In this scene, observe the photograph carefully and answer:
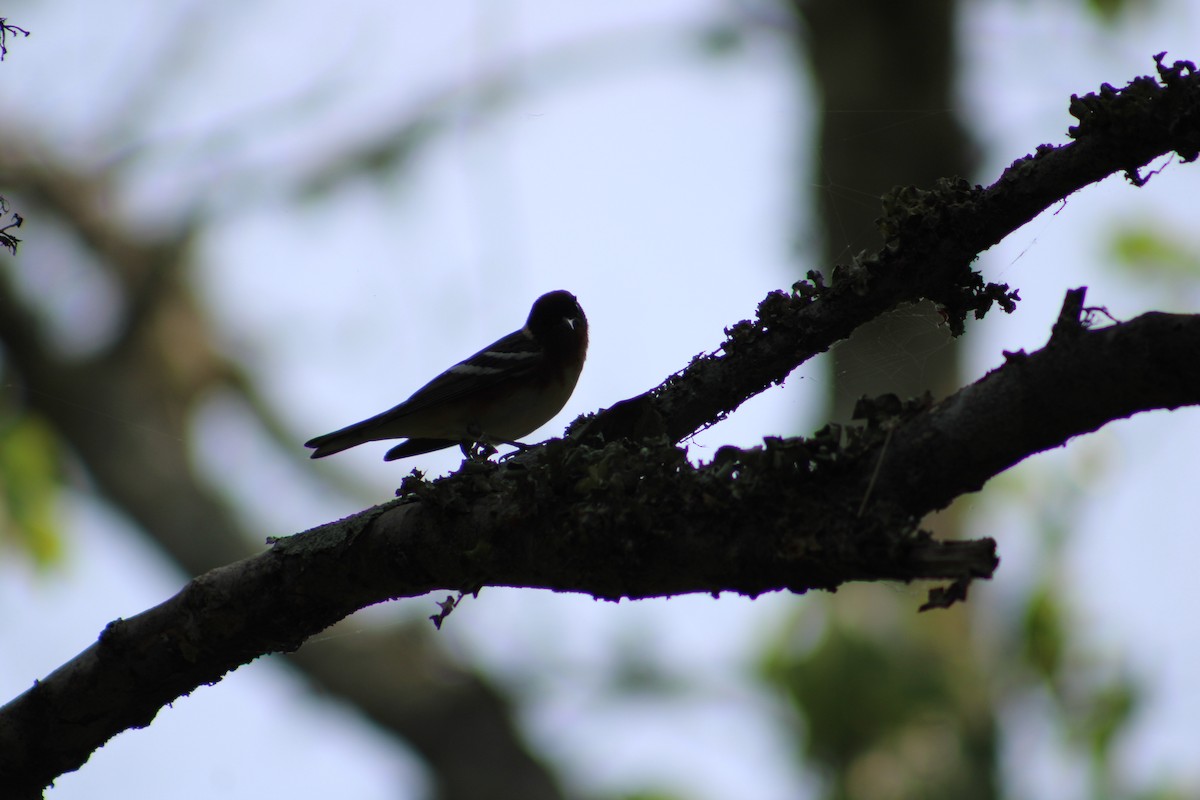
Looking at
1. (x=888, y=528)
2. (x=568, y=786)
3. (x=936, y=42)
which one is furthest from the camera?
(x=568, y=786)

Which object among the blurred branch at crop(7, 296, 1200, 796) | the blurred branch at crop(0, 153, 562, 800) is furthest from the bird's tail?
the blurred branch at crop(0, 153, 562, 800)

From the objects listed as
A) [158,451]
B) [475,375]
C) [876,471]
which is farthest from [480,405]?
[158,451]

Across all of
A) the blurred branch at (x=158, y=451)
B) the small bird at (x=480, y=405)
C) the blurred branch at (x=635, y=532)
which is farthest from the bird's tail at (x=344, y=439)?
the blurred branch at (x=158, y=451)

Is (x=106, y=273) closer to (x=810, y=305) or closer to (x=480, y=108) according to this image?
(x=480, y=108)

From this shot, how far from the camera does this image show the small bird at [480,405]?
5371 mm

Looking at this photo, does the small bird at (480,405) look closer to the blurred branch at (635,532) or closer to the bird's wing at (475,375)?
the bird's wing at (475,375)

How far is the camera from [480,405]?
5.59m

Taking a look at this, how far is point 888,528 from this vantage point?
204cm

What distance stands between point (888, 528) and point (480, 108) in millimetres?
10373

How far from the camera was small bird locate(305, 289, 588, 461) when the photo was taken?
537 centimetres

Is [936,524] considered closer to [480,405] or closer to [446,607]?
[480,405]

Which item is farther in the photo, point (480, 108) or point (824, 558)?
point (480, 108)

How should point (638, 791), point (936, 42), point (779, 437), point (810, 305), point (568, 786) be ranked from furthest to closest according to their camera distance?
point (568, 786) → point (936, 42) → point (638, 791) → point (810, 305) → point (779, 437)

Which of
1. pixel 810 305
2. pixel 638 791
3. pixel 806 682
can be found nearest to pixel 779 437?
pixel 810 305
